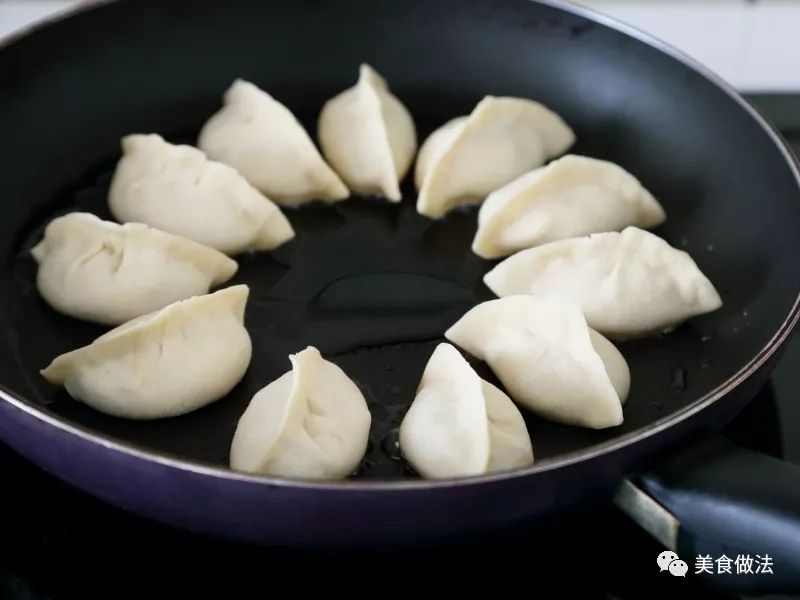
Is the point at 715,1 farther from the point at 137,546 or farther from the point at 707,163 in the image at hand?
the point at 137,546

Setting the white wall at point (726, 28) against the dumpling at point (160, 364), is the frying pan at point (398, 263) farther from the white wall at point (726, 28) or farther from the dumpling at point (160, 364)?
the white wall at point (726, 28)

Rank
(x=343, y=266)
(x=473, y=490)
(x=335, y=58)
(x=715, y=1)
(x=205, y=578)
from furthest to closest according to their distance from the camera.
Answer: (x=715, y=1)
(x=335, y=58)
(x=343, y=266)
(x=205, y=578)
(x=473, y=490)

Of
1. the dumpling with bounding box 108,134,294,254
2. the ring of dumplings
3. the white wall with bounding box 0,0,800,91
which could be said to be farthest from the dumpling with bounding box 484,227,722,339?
the white wall with bounding box 0,0,800,91

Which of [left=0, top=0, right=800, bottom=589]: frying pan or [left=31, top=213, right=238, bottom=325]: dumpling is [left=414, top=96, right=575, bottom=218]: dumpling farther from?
[left=31, top=213, right=238, bottom=325]: dumpling

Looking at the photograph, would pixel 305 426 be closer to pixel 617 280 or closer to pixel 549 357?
pixel 549 357

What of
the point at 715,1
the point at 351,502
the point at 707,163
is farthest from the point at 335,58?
the point at 351,502

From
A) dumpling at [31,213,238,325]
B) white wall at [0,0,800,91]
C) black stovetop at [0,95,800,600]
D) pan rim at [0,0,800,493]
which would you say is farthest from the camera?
white wall at [0,0,800,91]

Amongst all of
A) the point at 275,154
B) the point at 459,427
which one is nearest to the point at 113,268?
the point at 275,154
